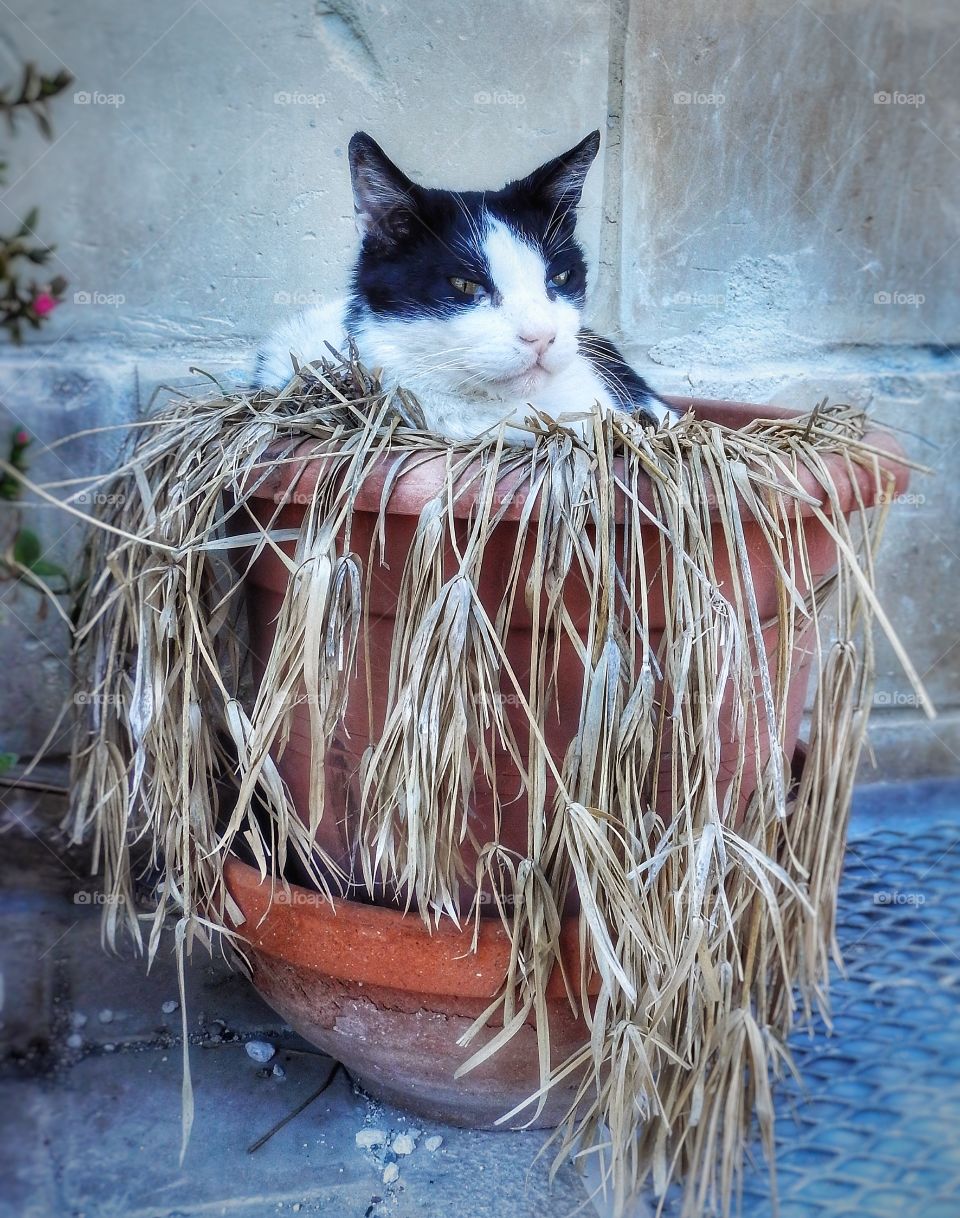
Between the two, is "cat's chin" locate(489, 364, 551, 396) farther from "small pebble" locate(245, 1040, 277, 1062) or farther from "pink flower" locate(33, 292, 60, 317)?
"small pebble" locate(245, 1040, 277, 1062)

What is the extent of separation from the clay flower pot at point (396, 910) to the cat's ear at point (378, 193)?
0.37 meters

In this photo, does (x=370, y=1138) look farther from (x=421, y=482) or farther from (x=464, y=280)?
(x=464, y=280)

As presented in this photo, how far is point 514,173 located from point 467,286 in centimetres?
47

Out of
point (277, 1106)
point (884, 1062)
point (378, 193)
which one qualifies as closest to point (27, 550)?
point (378, 193)

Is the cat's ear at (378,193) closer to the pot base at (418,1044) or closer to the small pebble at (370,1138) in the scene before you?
the pot base at (418,1044)

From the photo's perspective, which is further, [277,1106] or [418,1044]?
[277,1106]

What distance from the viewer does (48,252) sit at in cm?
119

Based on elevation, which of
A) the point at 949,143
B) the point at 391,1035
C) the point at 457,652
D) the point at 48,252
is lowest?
the point at 391,1035

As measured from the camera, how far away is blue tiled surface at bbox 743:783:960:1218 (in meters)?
0.90

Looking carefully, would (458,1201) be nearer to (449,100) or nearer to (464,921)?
(464,921)

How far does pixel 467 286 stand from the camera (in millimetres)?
1019

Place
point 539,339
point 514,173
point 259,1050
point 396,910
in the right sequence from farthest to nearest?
point 514,173 → point 259,1050 → point 539,339 → point 396,910

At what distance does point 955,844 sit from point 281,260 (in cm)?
144

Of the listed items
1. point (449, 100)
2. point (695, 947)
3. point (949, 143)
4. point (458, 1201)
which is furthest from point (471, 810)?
point (949, 143)
